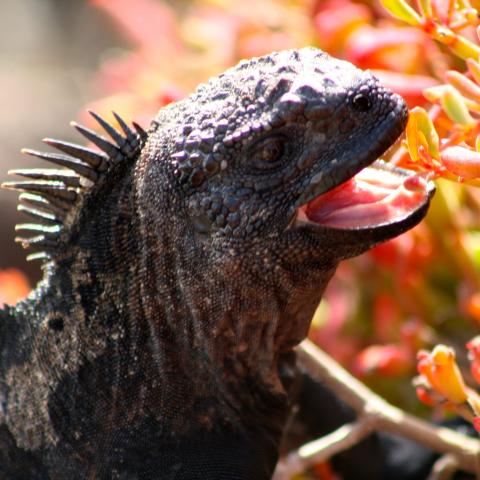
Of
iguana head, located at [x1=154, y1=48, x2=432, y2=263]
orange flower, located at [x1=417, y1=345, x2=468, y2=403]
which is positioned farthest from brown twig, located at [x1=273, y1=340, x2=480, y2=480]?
iguana head, located at [x1=154, y1=48, x2=432, y2=263]

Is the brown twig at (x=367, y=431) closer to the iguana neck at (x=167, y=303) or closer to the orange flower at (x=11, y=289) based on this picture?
the iguana neck at (x=167, y=303)

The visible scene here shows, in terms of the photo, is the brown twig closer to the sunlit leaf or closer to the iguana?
the iguana

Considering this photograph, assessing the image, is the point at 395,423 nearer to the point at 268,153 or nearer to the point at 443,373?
the point at 443,373

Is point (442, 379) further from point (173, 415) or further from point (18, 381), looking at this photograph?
point (18, 381)

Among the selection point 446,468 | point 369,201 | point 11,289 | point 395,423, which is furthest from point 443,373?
point 11,289

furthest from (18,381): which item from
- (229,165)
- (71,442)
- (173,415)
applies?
(229,165)

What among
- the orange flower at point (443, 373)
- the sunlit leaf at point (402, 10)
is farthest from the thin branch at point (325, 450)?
the sunlit leaf at point (402, 10)
